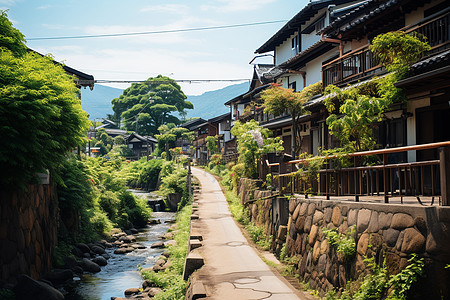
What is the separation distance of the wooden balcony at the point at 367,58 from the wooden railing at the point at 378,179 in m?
3.98

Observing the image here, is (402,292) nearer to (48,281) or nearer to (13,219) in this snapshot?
(13,219)

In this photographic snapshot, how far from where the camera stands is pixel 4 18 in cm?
1450

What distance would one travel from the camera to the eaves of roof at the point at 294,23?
85.2 ft

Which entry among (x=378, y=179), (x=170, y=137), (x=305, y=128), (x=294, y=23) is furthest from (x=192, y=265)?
(x=170, y=137)

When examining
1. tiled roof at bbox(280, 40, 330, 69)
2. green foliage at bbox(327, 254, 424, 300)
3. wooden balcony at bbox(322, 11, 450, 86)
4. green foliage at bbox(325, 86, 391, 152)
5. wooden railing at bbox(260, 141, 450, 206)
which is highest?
tiled roof at bbox(280, 40, 330, 69)

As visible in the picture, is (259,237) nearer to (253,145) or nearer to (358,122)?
(358,122)

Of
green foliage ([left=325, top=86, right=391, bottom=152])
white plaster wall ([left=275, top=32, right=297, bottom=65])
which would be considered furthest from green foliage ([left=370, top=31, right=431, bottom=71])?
white plaster wall ([left=275, top=32, right=297, bottom=65])

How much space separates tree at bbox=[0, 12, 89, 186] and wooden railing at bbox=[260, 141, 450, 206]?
7626 millimetres

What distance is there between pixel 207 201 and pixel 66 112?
14.4 m

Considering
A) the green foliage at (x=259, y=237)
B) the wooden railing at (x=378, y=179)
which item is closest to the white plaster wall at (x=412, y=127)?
the wooden railing at (x=378, y=179)

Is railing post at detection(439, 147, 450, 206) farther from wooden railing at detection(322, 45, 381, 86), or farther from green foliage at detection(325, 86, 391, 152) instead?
wooden railing at detection(322, 45, 381, 86)

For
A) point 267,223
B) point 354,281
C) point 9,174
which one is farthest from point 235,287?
point 9,174

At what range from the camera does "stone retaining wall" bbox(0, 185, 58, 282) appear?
1248 cm

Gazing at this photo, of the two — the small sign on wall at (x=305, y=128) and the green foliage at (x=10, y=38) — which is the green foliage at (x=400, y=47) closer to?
the small sign on wall at (x=305, y=128)
